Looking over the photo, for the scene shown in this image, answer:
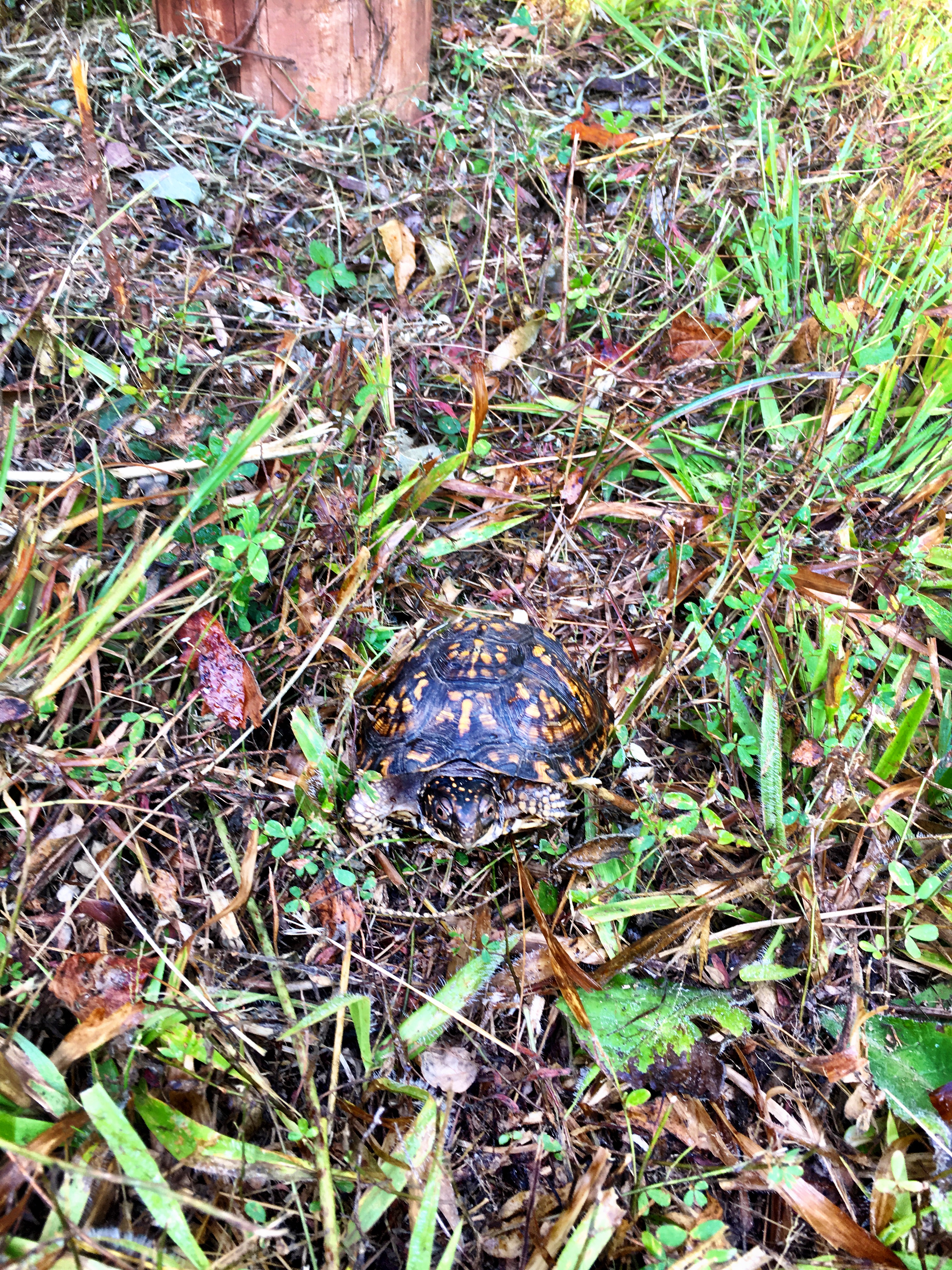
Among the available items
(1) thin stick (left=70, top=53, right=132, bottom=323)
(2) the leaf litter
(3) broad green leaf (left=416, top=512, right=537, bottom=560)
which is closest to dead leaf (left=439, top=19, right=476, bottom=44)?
(2) the leaf litter

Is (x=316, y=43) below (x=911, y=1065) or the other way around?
the other way around

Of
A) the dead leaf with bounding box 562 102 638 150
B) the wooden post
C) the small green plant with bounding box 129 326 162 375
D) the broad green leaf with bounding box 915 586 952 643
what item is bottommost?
the broad green leaf with bounding box 915 586 952 643

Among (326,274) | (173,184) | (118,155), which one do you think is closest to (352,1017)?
(326,274)

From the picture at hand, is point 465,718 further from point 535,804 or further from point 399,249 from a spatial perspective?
point 399,249

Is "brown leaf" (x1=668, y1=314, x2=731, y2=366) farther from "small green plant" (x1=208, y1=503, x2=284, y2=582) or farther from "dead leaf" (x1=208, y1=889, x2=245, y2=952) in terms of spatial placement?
"dead leaf" (x1=208, y1=889, x2=245, y2=952)

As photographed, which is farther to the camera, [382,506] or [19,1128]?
[382,506]

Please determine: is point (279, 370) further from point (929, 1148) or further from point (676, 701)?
point (929, 1148)
